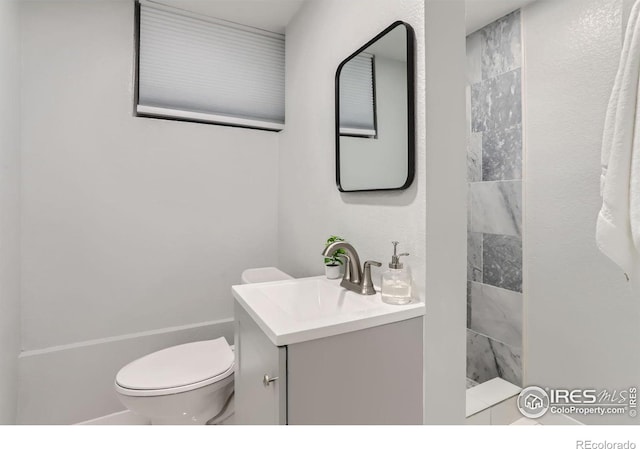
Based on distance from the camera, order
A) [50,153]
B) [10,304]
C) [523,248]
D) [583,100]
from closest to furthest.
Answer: [10,304] → [583,100] → [50,153] → [523,248]

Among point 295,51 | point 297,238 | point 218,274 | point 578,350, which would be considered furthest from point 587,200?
point 218,274

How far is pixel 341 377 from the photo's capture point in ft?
2.67

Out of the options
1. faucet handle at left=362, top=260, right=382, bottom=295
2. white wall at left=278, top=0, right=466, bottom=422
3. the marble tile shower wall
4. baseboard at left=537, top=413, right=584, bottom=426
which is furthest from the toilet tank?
baseboard at left=537, top=413, right=584, bottom=426

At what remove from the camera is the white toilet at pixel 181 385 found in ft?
3.92

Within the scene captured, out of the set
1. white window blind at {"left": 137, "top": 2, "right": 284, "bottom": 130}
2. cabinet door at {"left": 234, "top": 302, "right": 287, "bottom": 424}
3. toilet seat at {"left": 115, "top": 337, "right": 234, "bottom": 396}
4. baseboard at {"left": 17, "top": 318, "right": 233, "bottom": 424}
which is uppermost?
white window blind at {"left": 137, "top": 2, "right": 284, "bottom": 130}

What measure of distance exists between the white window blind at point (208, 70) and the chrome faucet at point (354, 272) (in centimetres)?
117

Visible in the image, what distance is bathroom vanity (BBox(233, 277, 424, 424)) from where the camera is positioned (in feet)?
2.52

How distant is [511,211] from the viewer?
1.75 metres

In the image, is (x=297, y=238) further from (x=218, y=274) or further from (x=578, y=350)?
(x=578, y=350)

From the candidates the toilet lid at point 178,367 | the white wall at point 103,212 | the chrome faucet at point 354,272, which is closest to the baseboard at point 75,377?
the white wall at point 103,212

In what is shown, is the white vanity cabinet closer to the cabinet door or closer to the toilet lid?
the cabinet door

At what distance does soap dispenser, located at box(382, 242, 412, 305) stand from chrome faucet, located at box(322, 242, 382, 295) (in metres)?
0.10

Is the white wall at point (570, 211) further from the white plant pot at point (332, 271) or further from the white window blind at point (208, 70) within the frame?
the white window blind at point (208, 70)
